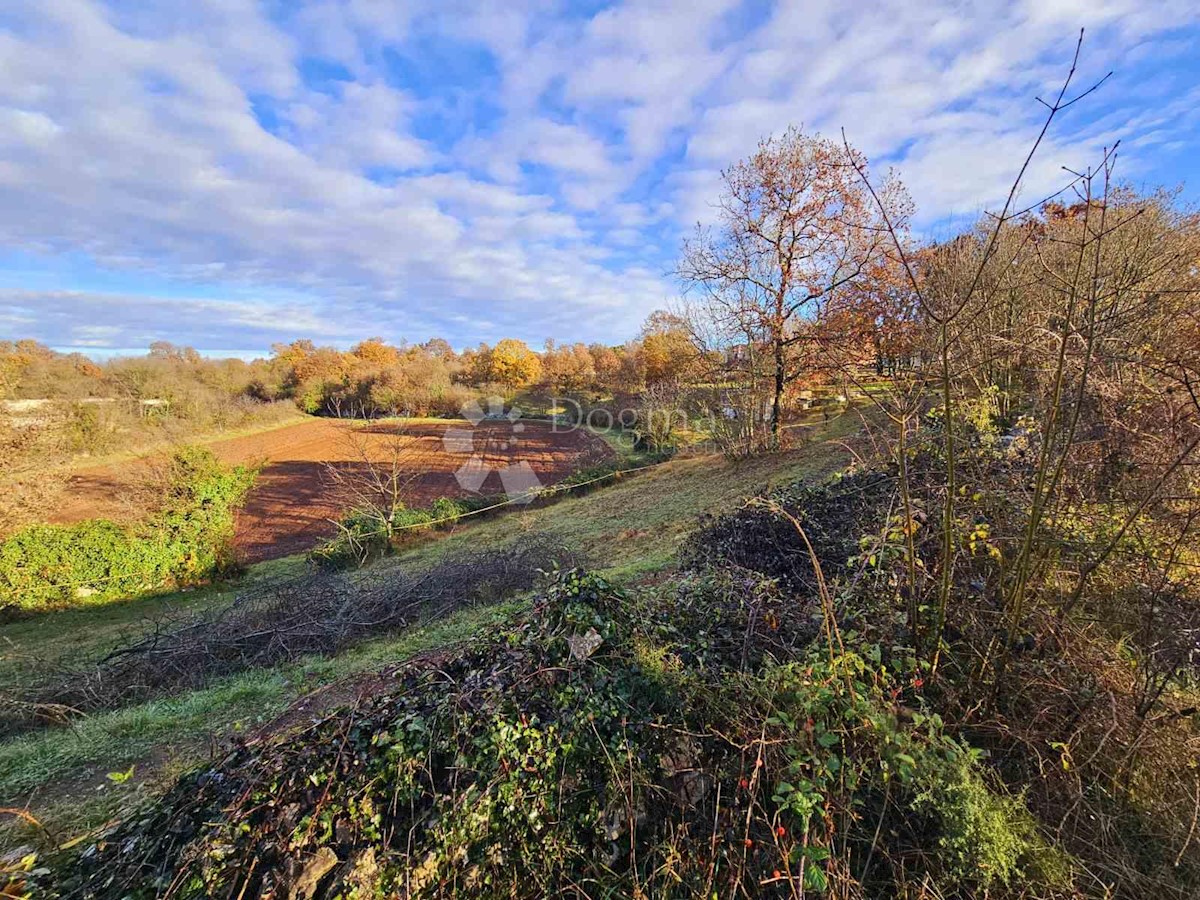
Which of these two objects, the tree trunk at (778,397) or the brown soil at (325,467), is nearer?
the tree trunk at (778,397)

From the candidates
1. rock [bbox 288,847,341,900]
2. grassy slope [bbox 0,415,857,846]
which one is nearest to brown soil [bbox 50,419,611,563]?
grassy slope [bbox 0,415,857,846]

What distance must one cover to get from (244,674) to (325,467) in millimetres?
17569

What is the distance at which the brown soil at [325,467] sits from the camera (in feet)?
44.0

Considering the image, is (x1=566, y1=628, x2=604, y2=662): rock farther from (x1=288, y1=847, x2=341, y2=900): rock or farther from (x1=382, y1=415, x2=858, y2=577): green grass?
(x1=382, y1=415, x2=858, y2=577): green grass

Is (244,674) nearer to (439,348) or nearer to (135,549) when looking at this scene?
(135,549)

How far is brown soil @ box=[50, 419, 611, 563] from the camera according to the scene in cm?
1341

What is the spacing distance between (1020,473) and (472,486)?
54.9 feet

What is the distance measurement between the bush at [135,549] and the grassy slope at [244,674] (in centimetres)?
52

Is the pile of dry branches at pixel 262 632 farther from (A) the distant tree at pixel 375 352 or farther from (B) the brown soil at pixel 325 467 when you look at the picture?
(A) the distant tree at pixel 375 352

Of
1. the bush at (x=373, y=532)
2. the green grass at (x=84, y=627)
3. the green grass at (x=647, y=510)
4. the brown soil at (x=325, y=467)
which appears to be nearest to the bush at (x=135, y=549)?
the green grass at (x=84, y=627)

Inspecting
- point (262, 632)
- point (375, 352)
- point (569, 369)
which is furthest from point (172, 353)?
point (262, 632)

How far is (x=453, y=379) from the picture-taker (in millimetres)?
41781

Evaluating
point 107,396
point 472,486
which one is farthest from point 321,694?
point 107,396

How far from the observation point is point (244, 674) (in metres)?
4.89
